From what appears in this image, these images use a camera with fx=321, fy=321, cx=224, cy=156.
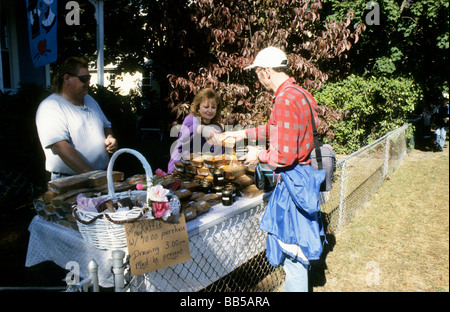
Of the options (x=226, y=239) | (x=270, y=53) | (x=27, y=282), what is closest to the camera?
(x=270, y=53)

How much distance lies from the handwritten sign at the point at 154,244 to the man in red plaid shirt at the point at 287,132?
29.6 inches

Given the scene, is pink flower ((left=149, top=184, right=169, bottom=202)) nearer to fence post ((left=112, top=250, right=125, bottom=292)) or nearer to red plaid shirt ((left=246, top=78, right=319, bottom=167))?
fence post ((left=112, top=250, right=125, bottom=292))

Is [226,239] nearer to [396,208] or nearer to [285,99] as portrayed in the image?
[285,99]

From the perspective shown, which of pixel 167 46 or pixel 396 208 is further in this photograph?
pixel 396 208

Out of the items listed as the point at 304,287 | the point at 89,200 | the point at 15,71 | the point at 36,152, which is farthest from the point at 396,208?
the point at 15,71

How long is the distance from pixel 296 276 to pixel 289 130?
1039 mm

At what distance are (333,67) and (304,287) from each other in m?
4.24

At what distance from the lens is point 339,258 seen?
378 cm

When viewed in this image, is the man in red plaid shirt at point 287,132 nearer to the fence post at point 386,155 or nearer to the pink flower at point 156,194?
the pink flower at point 156,194

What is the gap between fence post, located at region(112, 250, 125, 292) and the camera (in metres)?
1.46

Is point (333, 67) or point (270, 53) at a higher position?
point (333, 67)

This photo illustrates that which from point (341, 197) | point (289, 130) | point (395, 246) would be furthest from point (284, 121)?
point (395, 246)

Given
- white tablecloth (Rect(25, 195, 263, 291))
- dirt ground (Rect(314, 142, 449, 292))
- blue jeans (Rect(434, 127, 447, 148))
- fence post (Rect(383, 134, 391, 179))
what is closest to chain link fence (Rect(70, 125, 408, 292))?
white tablecloth (Rect(25, 195, 263, 291))

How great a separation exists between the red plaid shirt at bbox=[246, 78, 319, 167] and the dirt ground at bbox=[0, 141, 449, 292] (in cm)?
165
